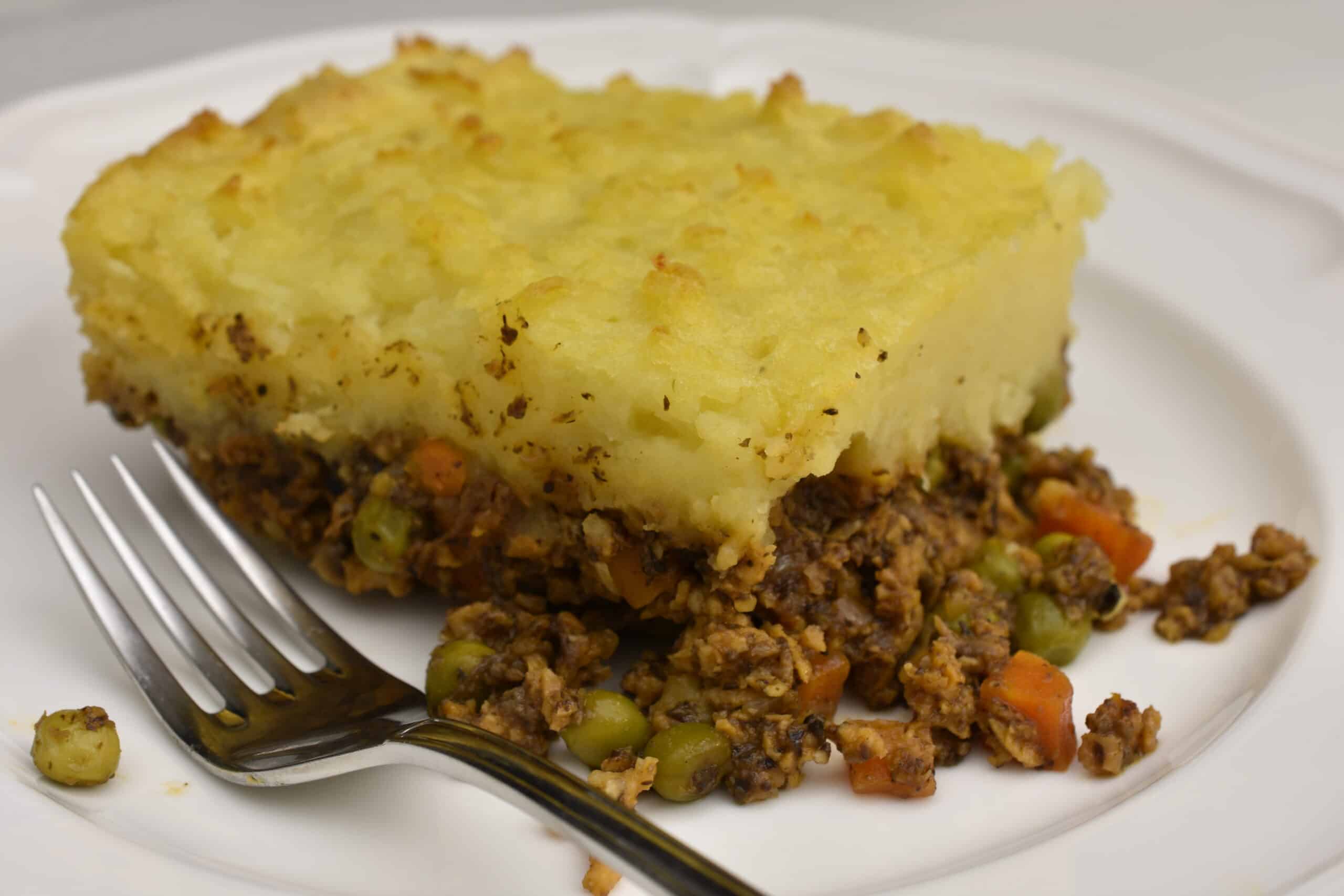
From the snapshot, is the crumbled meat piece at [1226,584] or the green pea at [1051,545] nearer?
the crumbled meat piece at [1226,584]

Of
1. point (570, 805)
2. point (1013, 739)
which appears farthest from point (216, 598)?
point (1013, 739)

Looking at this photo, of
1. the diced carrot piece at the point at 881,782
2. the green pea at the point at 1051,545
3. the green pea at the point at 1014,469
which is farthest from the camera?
the green pea at the point at 1014,469

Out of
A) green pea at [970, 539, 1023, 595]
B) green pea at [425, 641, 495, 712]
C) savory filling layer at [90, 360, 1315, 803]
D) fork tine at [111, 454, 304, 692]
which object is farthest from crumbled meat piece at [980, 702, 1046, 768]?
fork tine at [111, 454, 304, 692]

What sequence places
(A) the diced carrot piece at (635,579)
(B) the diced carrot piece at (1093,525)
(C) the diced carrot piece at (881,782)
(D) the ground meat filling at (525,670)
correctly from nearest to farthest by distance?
(C) the diced carrot piece at (881,782)
(D) the ground meat filling at (525,670)
(A) the diced carrot piece at (635,579)
(B) the diced carrot piece at (1093,525)

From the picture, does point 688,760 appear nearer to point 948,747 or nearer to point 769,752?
point 769,752

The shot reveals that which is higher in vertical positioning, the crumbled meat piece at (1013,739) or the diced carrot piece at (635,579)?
the diced carrot piece at (635,579)

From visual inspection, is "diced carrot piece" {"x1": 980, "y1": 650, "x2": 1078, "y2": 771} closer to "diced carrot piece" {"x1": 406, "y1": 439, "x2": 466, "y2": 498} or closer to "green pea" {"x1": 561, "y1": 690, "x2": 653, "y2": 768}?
"green pea" {"x1": 561, "y1": 690, "x2": 653, "y2": 768}

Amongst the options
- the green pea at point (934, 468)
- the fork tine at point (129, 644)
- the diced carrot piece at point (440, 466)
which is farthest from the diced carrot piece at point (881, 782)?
the fork tine at point (129, 644)

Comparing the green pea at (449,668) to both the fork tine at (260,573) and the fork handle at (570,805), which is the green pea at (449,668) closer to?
the fork tine at (260,573)
